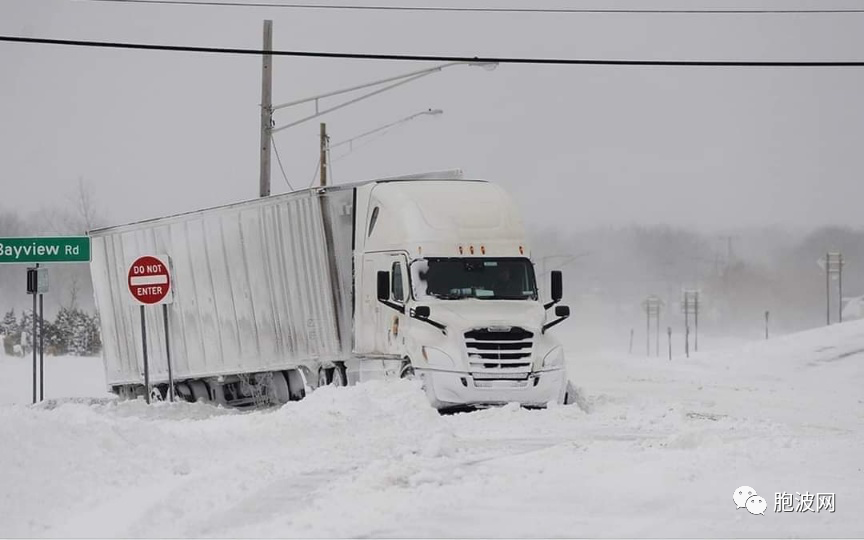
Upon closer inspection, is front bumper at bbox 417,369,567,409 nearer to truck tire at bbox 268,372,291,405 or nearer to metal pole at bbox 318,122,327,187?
truck tire at bbox 268,372,291,405

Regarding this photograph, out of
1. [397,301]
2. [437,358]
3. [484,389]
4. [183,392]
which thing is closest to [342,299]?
[397,301]

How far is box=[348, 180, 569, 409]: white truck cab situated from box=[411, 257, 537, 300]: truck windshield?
0.05 ft

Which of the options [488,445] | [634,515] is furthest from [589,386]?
[634,515]

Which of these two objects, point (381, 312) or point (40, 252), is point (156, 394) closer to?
point (40, 252)

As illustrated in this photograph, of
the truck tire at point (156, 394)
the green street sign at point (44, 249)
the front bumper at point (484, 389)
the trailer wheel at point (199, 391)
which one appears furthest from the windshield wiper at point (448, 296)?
the truck tire at point (156, 394)

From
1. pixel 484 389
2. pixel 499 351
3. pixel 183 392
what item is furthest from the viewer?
pixel 183 392

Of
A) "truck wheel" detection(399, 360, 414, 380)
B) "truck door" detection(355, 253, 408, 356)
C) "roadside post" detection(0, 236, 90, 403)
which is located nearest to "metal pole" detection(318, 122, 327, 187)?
"roadside post" detection(0, 236, 90, 403)

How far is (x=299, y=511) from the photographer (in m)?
11.3

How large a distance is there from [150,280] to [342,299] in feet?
11.9

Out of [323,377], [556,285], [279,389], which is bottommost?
[279,389]

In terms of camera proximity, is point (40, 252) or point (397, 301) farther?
point (40, 252)

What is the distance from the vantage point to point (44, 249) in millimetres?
24672

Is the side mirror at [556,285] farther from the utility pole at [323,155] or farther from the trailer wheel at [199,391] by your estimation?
the utility pole at [323,155]

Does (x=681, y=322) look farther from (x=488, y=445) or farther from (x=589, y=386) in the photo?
(x=488, y=445)
